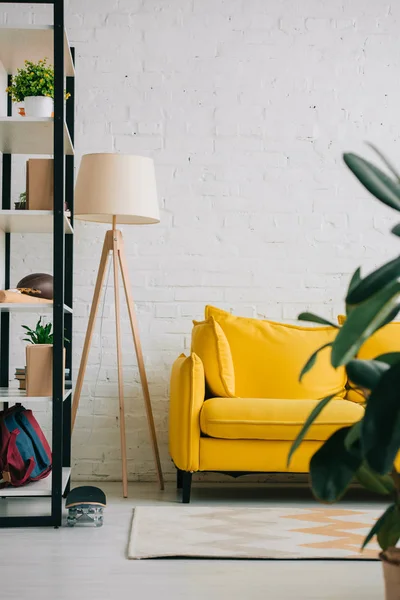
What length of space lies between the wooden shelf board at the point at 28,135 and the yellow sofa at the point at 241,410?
117 cm

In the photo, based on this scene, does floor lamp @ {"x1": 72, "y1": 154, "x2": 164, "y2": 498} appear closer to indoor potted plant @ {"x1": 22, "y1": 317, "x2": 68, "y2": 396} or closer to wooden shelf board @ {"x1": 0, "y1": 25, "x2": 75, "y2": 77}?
wooden shelf board @ {"x1": 0, "y1": 25, "x2": 75, "y2": 77}

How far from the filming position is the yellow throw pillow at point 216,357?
3.96m

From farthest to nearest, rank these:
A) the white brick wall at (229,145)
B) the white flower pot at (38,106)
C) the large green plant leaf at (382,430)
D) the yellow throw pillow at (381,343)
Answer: the white brick wall at (229,145), the yellow throw pillow at (381,343), the white flower pot at (38,106), the large green plant leaf at (382,430)

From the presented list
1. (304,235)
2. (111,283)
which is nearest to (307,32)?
(304,235)

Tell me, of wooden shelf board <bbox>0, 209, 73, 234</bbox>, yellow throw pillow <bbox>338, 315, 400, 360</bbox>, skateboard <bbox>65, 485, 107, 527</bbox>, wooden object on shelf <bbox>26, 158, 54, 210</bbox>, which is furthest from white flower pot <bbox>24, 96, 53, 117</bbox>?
yellow throw pillow <bbox>338, 315, 400, 360</bbox>

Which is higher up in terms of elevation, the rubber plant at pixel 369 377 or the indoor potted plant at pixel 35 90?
the indoor potted plant at pixel 35 90

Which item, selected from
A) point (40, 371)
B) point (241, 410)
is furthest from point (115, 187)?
point (241, 410)

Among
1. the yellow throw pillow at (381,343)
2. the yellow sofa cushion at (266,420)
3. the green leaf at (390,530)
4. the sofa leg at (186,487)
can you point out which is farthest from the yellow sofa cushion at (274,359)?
the green leaf at (390,530)

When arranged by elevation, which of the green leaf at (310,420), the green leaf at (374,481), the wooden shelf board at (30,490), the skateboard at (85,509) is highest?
the green leaf at (310,420)

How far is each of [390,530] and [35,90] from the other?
251 centimetres

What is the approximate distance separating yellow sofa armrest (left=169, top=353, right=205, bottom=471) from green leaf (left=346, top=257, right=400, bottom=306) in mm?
2573

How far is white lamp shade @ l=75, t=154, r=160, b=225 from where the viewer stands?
12.9 ft

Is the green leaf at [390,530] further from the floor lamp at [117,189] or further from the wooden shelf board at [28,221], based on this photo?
the floor lamp at [117,189]

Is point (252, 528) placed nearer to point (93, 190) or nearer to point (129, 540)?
point (129, 540)
